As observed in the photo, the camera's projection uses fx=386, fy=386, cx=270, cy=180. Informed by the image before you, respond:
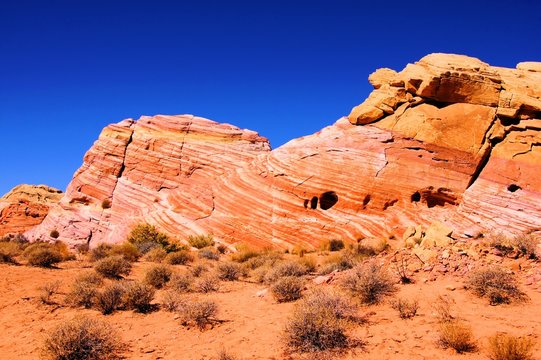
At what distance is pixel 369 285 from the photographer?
9273 mm

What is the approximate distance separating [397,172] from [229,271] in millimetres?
12008

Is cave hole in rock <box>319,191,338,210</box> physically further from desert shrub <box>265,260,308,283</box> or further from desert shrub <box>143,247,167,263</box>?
desert shrub <box>265,260,308,283</box>

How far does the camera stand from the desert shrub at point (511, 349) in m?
5.52

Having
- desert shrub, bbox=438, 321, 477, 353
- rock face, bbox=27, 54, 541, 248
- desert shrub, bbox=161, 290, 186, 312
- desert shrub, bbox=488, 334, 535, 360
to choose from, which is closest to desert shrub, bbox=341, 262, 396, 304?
desert shrub, bbox=438, 321, 477, 353

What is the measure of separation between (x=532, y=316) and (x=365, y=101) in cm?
1936

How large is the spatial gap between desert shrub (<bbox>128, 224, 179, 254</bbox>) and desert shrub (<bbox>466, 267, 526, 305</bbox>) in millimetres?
17123

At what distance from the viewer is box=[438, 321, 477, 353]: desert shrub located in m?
6.18

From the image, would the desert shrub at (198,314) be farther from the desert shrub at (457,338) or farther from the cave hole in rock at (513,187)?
the cave hole in rock at (513,187)

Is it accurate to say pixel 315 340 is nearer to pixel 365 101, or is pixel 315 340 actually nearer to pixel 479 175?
pixel 479 175

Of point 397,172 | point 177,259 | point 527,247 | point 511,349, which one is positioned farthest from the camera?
point 397,172

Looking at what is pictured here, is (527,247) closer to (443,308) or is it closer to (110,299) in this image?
(443,308)

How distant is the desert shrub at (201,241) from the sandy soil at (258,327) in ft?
40.1

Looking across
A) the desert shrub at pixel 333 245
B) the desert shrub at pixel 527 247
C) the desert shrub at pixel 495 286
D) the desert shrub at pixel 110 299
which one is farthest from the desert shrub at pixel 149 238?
the desert shrub at pixel 527 247

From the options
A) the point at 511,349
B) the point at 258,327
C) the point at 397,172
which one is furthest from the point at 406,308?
the point at 397,172
